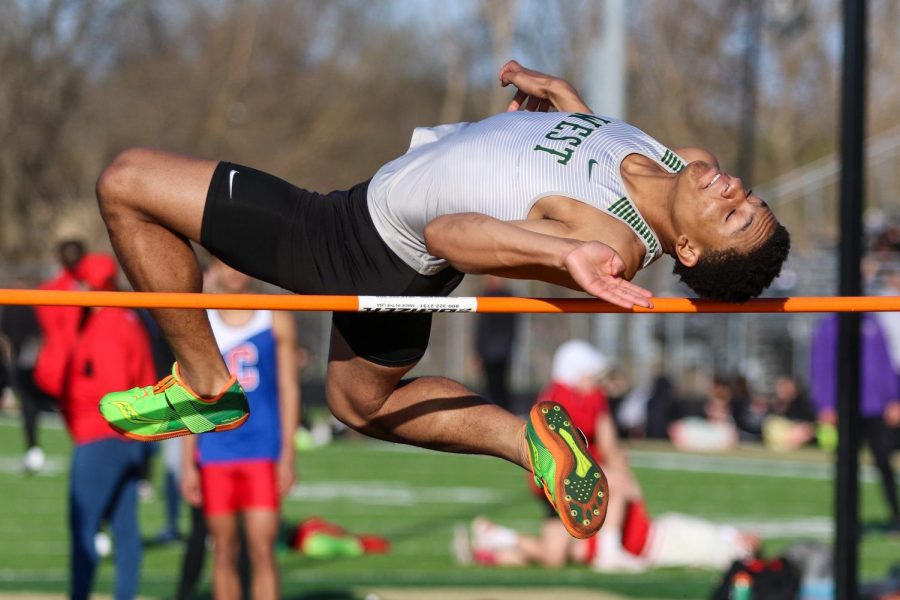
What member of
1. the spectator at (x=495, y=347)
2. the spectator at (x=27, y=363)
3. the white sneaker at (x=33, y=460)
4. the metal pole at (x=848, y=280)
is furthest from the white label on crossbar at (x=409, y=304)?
the spectator at (x=495, y=347)

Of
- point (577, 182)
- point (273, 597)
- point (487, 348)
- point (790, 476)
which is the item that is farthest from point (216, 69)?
point (577, 182)

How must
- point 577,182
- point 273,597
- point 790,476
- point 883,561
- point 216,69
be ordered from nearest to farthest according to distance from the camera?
point 577,182, point 273,597, point 883,561, point 790,476, point 216,69

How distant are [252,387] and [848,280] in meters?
3.03

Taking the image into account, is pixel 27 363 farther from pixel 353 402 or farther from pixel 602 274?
pixel 602 274

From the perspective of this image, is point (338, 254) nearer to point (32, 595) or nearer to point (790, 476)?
point (32, 595)

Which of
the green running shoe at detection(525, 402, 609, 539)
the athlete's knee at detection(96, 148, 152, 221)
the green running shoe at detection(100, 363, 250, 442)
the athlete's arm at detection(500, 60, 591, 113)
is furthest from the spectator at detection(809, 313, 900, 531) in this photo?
the athlete's knee at detection(96, 148, 152, 221)

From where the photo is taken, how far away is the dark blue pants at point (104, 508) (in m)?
7.86

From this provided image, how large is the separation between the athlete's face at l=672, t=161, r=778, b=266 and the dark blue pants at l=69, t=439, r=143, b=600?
3.93 meters

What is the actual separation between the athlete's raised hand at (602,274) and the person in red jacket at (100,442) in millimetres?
4024

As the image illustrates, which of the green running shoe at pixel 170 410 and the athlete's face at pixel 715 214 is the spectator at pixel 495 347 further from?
the athlete's face at pixel 715 214

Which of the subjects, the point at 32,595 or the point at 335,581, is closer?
the point at 32,595

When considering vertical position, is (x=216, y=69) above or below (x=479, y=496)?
above

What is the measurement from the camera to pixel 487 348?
20359 millimetres

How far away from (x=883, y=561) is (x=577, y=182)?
279 inches
